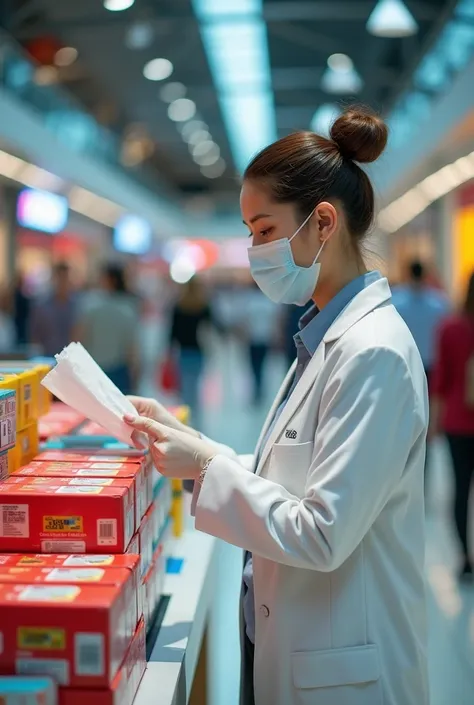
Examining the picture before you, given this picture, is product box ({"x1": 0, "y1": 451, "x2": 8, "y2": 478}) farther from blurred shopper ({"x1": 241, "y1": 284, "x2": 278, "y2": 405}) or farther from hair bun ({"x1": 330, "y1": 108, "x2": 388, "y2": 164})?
blurred shopper ({"x1": 241, "y1": 284, "x2": 278, "y2": 405})

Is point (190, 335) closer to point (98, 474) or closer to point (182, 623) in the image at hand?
point (182, 623)

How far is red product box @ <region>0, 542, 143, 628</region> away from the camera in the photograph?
143 centimetres

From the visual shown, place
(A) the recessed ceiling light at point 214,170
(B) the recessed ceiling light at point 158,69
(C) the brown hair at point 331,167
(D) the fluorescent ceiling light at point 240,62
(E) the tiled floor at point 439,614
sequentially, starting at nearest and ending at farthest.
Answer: (C) the brown hair at point 331,167
(E) the tiled floor at point 439,614
(D) the fluorescent ceiling light at point 240,62
(B) the recessed ceiling light at point 158,69
(A) the recessed ceiling light at point 214,170

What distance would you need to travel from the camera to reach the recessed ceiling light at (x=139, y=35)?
10.1 m

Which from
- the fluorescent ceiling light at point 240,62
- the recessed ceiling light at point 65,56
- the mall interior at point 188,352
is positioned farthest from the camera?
the recessed ceiling light at point 65,56

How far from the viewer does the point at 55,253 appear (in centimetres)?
1753

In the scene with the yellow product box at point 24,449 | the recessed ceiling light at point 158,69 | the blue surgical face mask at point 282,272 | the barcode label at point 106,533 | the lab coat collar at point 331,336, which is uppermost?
the recessed ceiling light at point 158,69

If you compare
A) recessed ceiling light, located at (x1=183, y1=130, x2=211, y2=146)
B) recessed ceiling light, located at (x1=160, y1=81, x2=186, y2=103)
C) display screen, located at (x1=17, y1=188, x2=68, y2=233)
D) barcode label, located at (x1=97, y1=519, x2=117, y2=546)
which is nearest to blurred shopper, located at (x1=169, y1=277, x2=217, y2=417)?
display screen, located at (x1=17, y1=188, x2=68, y2=233)

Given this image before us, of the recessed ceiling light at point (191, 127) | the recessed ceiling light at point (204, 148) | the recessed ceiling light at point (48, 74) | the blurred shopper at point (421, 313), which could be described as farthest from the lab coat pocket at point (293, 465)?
the recessed ceiling light at point (204, 148)

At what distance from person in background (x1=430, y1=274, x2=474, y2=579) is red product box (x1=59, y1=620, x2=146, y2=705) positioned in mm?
3190

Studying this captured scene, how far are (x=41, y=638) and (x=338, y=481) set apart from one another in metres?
0.57

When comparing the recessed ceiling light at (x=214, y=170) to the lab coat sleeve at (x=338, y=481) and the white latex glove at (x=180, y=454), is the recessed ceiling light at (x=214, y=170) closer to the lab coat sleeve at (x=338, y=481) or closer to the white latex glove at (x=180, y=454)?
the white latex glove at (x=180, y=454)

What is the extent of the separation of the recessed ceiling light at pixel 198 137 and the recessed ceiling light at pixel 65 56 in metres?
6.59

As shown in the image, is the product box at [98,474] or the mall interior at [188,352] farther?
the product box at [98,474]
